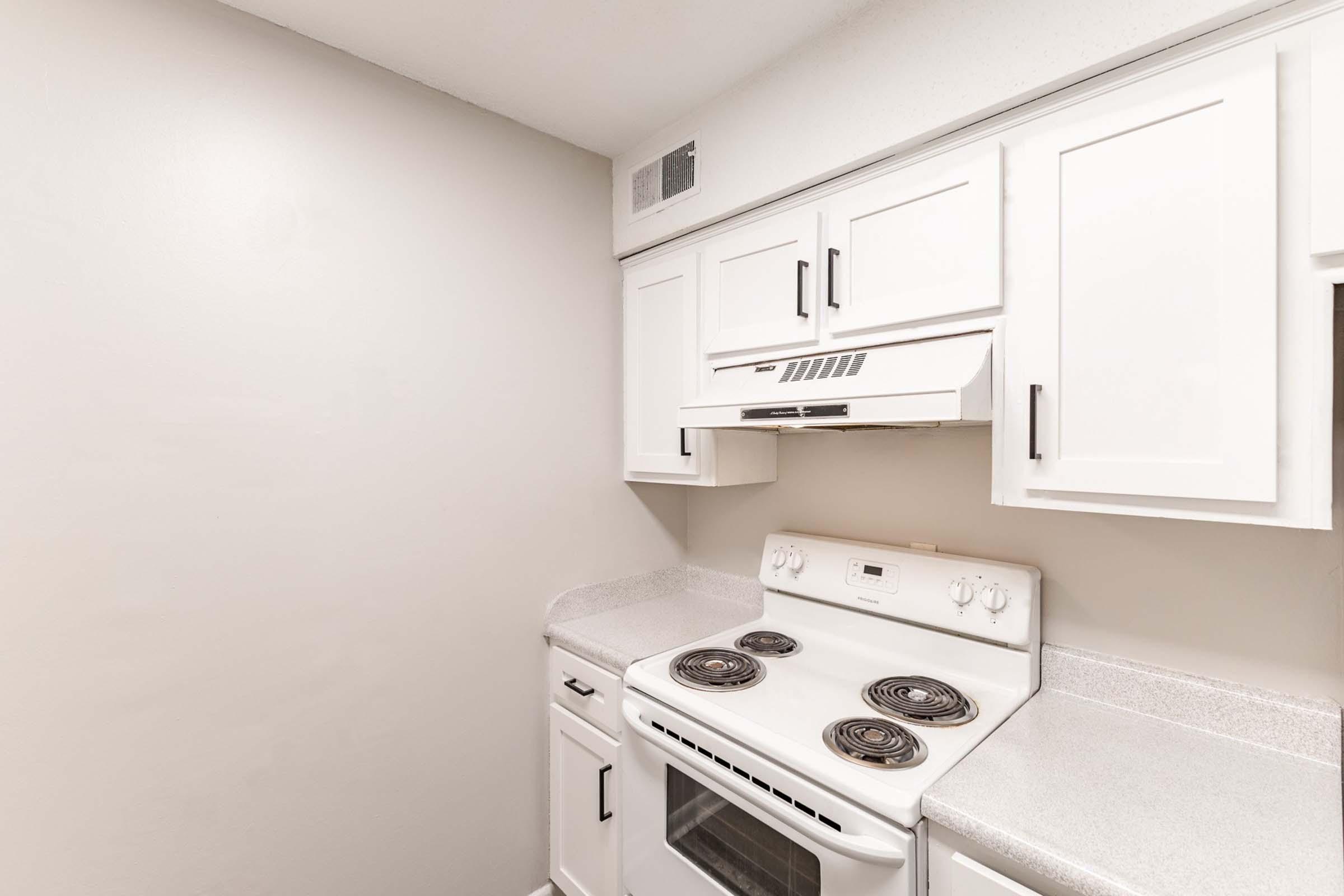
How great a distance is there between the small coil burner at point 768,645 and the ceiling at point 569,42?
162cm

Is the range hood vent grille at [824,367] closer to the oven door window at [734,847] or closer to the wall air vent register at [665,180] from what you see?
the wall air vent register at [665,180]

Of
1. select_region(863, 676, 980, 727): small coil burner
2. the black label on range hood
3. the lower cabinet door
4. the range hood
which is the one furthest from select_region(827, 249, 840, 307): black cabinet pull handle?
the lower cabinet door

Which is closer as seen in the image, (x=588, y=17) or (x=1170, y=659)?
(x=1170, y=659)

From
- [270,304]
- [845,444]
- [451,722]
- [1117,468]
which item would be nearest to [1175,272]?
[1117,468]

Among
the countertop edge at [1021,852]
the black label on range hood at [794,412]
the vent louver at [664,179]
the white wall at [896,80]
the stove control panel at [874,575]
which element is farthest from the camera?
the vent louver at [664,179]

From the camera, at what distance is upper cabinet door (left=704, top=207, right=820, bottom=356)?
1.58 metres

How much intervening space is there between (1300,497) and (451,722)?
1.97m

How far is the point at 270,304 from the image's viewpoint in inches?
57.7

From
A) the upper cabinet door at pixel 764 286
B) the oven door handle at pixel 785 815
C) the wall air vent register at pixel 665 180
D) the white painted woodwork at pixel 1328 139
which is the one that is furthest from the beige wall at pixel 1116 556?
the wall air vent register at pixel 665 180

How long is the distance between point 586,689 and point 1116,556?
1.42m

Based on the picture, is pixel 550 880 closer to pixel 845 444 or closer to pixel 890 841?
pixel 890 841

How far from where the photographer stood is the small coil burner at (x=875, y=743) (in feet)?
3.72

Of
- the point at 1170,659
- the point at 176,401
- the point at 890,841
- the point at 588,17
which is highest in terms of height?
the point at 588,17

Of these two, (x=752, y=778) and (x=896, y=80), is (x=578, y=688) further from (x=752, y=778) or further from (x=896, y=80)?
(x=896, y=80)
